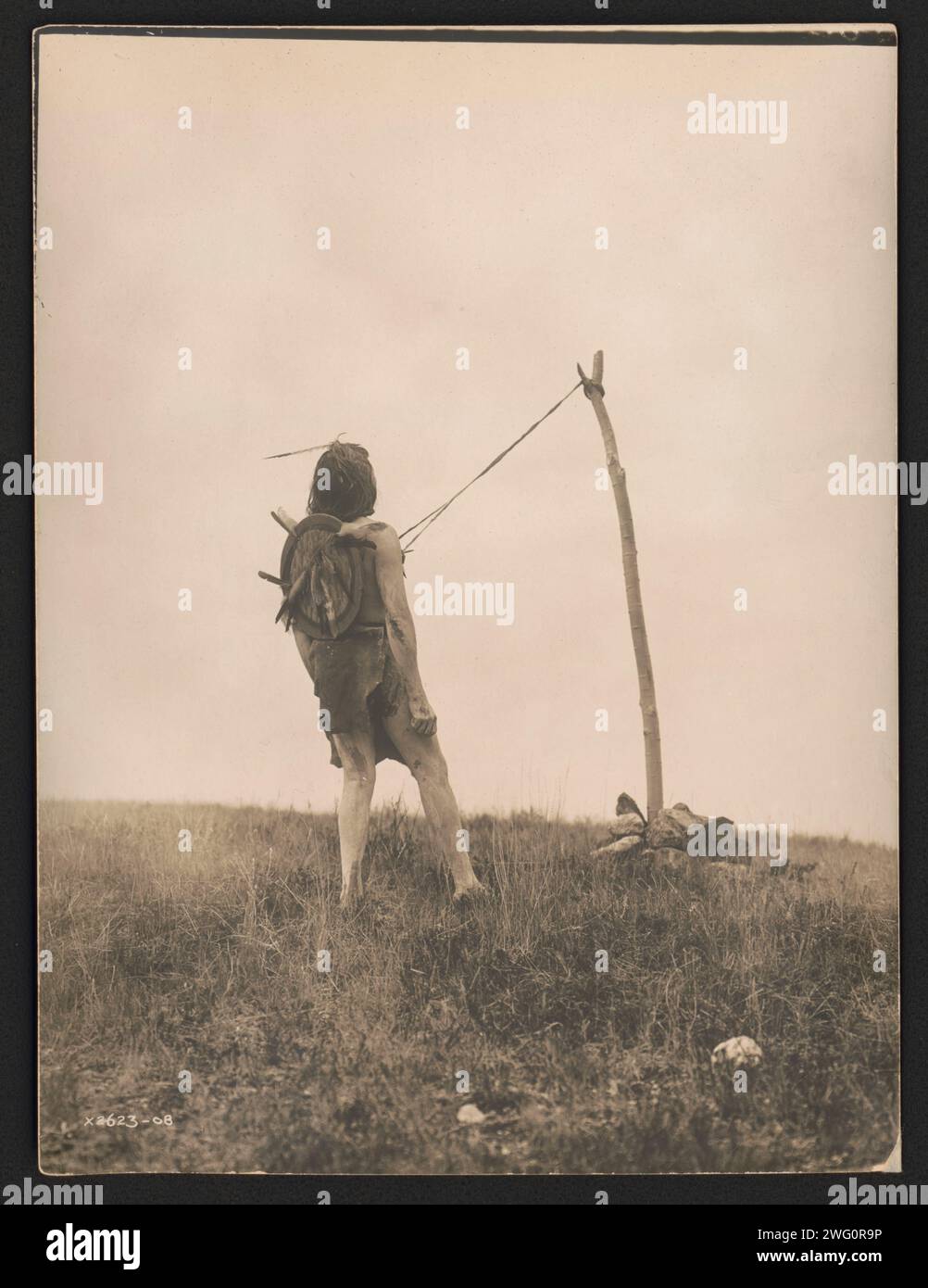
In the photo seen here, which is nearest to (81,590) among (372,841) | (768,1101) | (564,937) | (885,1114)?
(372,841)

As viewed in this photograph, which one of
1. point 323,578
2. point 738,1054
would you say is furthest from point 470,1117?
point 323,578

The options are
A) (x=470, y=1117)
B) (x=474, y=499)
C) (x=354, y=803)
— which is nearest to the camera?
(x=470, y=1117)

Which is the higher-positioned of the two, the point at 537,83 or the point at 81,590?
the point at 537,83

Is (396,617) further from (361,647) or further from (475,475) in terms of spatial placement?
(475,475)

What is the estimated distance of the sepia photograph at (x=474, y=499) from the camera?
4.10 meters

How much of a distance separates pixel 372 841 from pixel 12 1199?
1.90 m

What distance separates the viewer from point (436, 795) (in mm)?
4117

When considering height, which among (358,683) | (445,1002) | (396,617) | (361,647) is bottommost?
(445,1002)

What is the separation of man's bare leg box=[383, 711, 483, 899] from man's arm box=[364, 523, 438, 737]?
0.17 ft

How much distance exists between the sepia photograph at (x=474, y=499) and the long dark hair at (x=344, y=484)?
0.07ft

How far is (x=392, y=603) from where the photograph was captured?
413 cm

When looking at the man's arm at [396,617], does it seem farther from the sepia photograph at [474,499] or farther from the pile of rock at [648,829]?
the pile of rock at [648,829]

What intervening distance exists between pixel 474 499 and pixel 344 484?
51 cm
